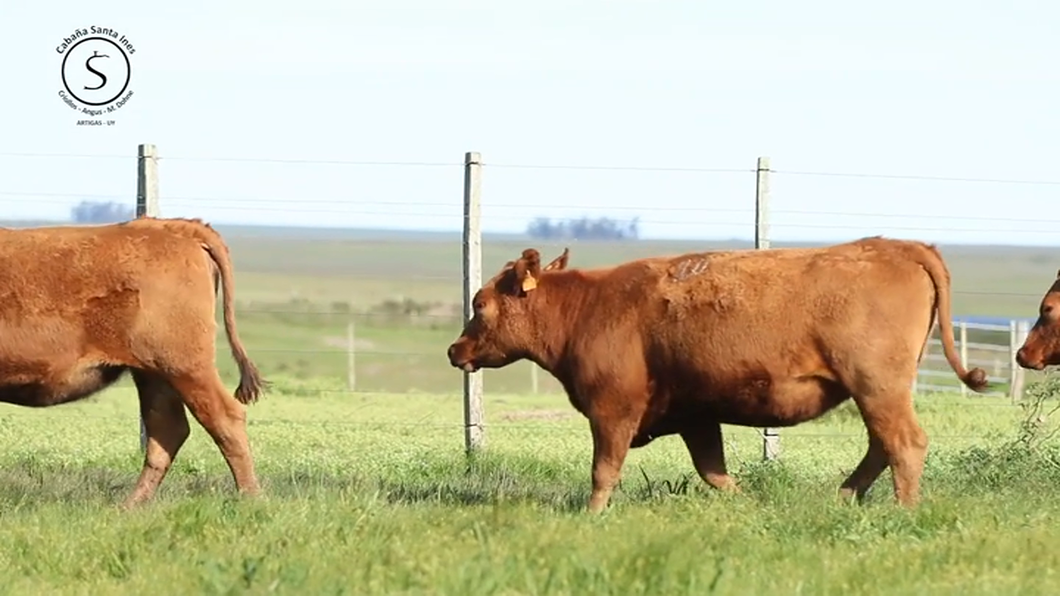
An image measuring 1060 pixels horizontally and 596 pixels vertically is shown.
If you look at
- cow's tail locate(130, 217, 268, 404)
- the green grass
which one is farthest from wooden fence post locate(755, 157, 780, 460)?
cow's tail locate(130, 217, 268, 404)

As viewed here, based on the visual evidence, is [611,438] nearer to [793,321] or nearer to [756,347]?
[756,347]

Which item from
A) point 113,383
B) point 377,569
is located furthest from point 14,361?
point 377,569

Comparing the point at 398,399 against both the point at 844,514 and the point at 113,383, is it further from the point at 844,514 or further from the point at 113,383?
the point at 844,514

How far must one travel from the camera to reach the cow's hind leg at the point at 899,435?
9320 mm

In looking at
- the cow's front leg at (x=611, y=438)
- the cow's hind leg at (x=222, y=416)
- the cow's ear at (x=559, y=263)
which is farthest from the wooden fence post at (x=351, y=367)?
the cow's front leg at (x=611, y=438)

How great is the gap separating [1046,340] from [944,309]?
1.55 meters

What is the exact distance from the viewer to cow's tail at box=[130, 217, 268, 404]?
10.2 m

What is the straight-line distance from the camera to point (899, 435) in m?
9.35

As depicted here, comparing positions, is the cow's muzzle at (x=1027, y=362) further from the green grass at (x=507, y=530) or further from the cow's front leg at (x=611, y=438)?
the cow's front leg at (x=611, y=438)

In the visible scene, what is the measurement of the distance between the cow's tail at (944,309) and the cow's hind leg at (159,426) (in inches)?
166

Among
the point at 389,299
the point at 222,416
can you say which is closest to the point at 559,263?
the point at 222,416

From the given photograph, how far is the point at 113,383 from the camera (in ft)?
32.6

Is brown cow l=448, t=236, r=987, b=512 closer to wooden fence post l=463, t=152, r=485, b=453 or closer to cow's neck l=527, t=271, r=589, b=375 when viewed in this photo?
cow's neck l=527, t=271, r=589, b=375

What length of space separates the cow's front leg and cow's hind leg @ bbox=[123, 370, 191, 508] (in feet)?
7.88
